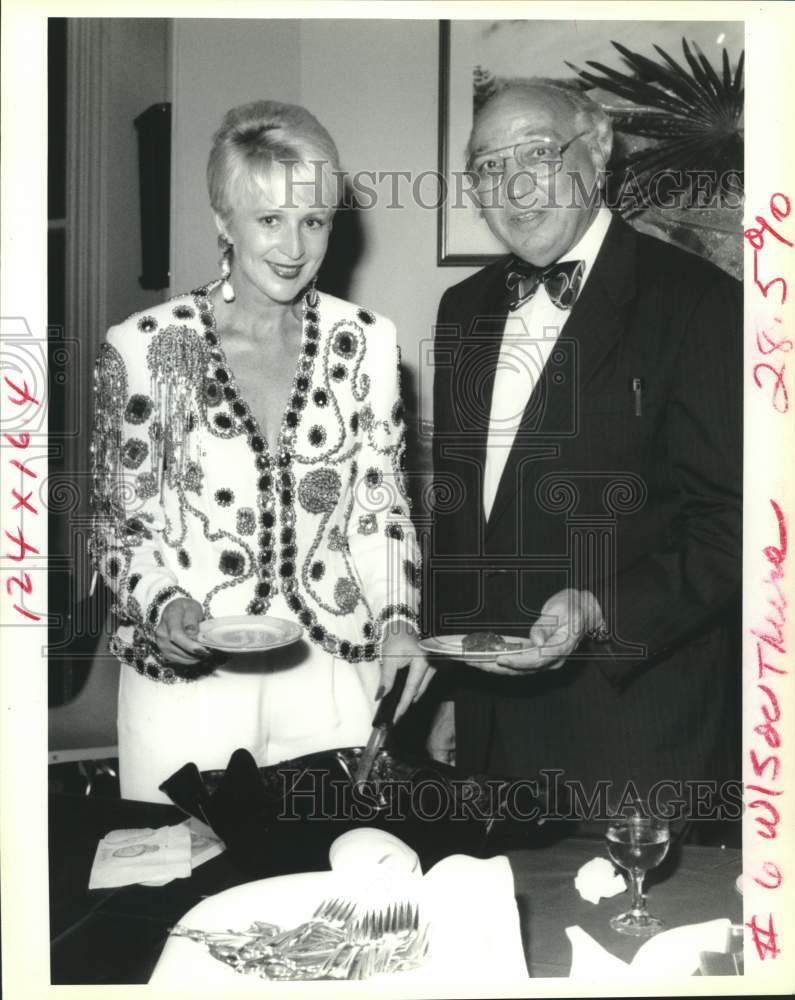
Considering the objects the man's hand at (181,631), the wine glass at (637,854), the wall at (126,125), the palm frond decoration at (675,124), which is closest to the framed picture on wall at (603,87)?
the palm frond decoration at (675,124)

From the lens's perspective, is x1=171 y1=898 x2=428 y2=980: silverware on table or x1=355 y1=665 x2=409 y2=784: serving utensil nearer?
x1=171 y1=898 x2=428 y2=980: silverware on table

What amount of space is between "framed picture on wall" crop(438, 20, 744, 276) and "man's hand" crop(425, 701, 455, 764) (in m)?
0.71

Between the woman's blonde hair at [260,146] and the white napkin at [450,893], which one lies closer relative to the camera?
the white napkin at [450,893]

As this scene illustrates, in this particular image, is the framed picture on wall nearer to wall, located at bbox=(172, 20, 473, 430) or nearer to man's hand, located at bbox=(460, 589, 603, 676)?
wall, located at bbox=(172, 20, 473, 430)

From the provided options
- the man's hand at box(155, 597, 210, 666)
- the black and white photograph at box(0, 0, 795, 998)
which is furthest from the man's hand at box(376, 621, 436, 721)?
the man's hand at box(155, 597, 210, 666)

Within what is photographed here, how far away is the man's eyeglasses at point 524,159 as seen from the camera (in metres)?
1.63

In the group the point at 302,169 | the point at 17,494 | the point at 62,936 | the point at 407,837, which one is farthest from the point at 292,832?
the point at 302,169

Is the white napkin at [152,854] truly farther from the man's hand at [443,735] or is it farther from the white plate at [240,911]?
the man's hand at [443,735]

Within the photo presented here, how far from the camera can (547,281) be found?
1680 millimetres

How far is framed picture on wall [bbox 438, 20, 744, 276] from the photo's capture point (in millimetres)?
Answer: 1607

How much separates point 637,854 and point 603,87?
1.11m

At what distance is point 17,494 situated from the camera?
1.59m

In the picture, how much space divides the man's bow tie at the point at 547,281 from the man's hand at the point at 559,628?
46 cm

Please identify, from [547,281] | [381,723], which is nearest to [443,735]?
[381,723]
